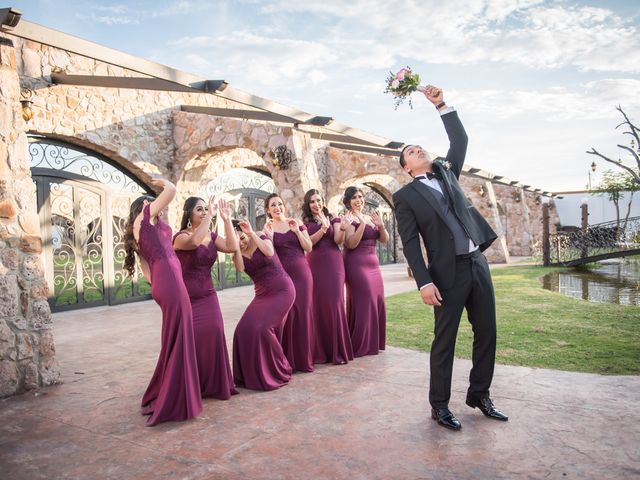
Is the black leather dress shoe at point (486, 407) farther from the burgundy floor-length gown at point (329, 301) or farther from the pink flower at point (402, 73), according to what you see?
the pink flower at point (402, 73)

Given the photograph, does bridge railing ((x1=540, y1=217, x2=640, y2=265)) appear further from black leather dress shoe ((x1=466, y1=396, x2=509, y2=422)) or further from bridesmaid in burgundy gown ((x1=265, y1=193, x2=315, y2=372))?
black leather dress shoe ((x1=466, y1=396, x2=509, y2=422))

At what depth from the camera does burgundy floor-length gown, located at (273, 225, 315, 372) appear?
4.66 metres

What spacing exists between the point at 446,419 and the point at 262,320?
71.6 inches

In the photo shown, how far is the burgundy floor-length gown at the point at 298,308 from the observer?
15.3 ft

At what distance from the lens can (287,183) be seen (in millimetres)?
8461

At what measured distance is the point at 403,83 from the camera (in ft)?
12.2

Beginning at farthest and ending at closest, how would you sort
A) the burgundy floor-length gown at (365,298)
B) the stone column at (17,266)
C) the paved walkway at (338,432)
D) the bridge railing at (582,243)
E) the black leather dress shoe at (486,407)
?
1. the bridge railing at (582,243)
2. the burgundy floor-length gown at (365,298)
3. the stone column at (17,266)
4. the black leather dress shoe at (486,407)
5. the paved walkway at (338,432)

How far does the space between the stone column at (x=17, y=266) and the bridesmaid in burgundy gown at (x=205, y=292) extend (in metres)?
1.35

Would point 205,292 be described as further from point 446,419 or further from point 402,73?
point 402,73

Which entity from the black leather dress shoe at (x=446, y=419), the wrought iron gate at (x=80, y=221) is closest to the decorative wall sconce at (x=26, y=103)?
the wrought iron gate at (x=80, y=221)

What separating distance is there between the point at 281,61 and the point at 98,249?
5112 mm

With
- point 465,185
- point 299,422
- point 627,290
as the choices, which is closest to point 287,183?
point 299,422

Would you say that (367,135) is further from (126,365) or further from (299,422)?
(299,422)

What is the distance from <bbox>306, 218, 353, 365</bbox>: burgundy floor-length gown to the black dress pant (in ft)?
5.87
